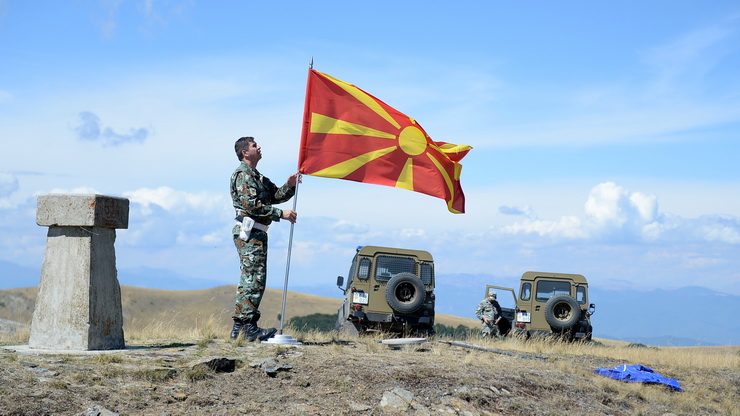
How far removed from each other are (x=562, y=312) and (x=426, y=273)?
149 inches

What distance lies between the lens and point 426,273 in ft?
60.1

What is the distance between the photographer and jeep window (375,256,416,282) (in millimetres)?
18250

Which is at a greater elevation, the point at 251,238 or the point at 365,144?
the point at 365,144

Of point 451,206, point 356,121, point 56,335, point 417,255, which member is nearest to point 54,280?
point 56,335

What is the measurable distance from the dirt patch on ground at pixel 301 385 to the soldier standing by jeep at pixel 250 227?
1.20 ft

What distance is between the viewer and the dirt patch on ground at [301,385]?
23.8 ft

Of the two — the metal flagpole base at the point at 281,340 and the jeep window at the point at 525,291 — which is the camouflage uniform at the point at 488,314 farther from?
the metal flagpole base at the point at 281,340

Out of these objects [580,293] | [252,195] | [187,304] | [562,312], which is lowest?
[187,304]

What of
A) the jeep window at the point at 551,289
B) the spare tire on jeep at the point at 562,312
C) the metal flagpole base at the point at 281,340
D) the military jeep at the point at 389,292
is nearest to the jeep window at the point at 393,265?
the military jeep at the point at 389,292

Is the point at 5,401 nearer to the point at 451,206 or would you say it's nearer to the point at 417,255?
the point at 451,206

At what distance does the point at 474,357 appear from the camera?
10367 mm

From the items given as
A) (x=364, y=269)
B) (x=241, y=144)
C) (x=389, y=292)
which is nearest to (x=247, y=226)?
(x=241, y=144)

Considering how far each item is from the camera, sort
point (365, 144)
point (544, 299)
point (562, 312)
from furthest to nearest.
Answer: point (544, 299) < point (562, 312) < point (365, 144)

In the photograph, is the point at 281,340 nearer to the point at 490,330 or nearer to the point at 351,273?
the point at 351,273
